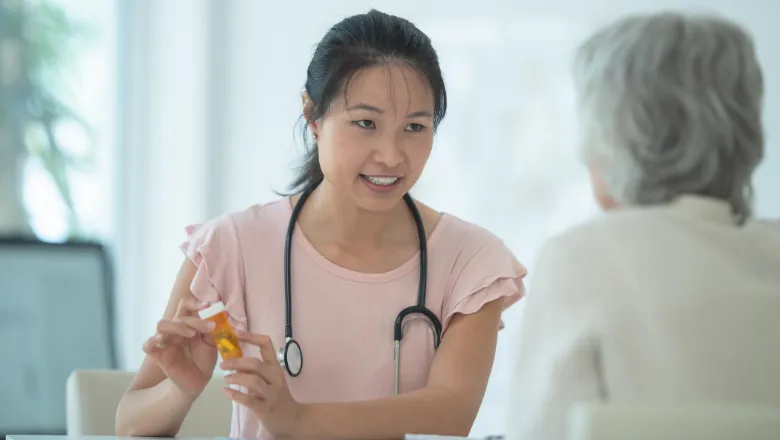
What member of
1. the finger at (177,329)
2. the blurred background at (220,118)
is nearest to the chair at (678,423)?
the finger at (177,329)

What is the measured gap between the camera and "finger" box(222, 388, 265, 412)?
151 centimetres

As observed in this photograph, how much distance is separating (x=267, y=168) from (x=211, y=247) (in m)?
2.35

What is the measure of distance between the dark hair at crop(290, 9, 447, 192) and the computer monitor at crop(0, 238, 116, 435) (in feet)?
5.80

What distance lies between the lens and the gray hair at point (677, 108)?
1228mm

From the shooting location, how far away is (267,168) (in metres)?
4.23

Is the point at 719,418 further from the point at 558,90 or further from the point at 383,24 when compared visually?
the point at 558,90

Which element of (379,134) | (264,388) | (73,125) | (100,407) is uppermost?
(379,134)

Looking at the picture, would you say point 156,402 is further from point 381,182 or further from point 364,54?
point 364,54

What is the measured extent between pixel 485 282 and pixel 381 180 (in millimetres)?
273

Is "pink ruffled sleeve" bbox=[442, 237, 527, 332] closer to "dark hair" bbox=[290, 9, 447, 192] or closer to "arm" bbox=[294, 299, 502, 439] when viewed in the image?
"arm" bbox=[294, 299, 502, 439]

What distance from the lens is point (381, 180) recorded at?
71.6 inches

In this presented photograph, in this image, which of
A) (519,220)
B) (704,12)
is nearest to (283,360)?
(704,12)

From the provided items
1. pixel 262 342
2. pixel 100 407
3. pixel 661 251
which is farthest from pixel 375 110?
pixel 100 407

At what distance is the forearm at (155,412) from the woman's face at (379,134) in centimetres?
→ 47
